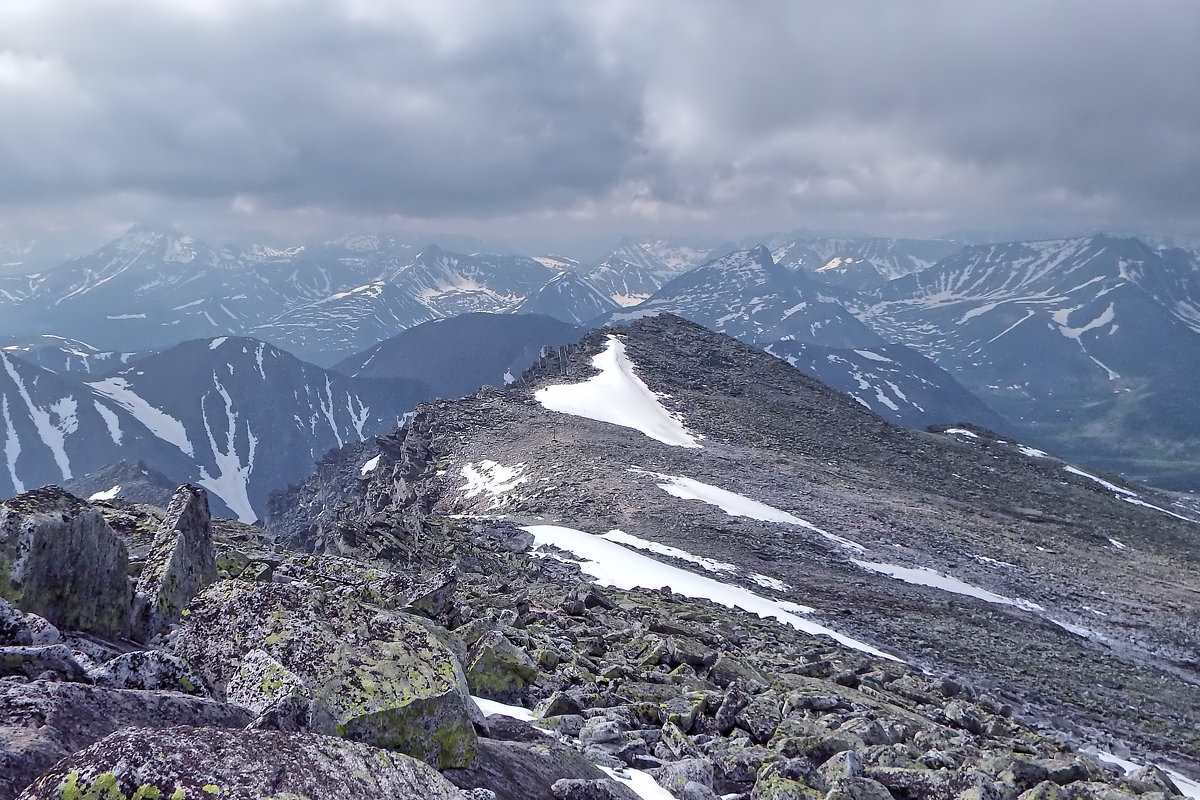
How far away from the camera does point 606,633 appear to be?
20000 millimetres

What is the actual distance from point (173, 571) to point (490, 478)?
169 ft

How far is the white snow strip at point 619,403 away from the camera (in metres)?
77.2

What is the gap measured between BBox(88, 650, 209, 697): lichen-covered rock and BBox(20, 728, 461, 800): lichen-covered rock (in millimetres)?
1586

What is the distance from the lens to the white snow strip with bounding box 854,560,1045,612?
46.4 meters

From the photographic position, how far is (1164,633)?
4628 centimetres

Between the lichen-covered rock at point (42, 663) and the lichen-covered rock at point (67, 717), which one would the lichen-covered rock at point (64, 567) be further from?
the lichen-covered rock at point (67, 717)

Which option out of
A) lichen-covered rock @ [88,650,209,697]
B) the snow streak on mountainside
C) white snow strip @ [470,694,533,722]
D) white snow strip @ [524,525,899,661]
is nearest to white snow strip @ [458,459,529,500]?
the snow streak on mountainside

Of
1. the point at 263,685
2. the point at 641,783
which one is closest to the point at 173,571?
the point at 263,685

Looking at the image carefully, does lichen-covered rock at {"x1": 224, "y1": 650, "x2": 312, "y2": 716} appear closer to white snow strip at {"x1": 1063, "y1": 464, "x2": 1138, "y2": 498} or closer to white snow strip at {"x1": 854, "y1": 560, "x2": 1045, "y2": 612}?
white snow strip at {"x1": 854, "y1": 560, "x2": 1045, "y2": 612}

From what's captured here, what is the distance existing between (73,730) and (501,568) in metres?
29.8

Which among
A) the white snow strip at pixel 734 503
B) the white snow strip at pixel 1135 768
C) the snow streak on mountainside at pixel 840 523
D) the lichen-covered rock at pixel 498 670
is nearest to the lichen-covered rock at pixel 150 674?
the lichen-covered rock at pixel 498 670

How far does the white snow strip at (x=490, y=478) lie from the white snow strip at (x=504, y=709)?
44.9m

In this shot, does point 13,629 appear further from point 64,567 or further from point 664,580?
point 664,580

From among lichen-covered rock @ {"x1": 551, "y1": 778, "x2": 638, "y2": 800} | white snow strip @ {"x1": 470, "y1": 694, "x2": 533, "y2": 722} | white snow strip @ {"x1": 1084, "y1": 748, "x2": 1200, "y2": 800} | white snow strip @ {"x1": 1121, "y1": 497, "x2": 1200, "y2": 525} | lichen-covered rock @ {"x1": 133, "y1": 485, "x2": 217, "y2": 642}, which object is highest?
lichen-covered rock @ {"x1": 133, "y1": 485, "x2": 217, "y2": 642}
